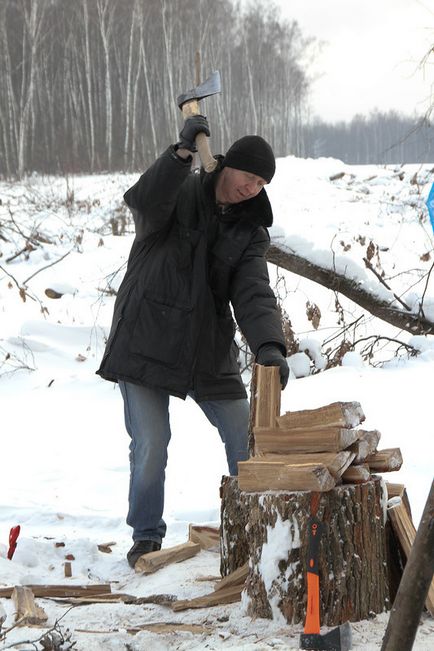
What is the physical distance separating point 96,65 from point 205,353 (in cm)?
2568

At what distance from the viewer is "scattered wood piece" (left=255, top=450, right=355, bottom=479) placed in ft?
7.59

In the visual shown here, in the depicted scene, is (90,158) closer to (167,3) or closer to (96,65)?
(96,65)

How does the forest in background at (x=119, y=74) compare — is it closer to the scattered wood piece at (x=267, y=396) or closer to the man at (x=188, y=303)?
the man at (x=188, y=303)

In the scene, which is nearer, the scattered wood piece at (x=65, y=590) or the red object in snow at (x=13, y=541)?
the scattered wood piece at (x=65, y=590)

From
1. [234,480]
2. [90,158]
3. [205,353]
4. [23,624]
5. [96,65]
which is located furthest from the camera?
[96,65]

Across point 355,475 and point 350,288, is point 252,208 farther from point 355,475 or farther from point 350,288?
point 350,288

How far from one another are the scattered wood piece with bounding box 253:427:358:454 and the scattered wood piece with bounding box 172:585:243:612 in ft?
1.56

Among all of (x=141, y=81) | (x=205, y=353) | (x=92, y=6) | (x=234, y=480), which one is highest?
(x=92, y=6)

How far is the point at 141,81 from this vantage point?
2823cm

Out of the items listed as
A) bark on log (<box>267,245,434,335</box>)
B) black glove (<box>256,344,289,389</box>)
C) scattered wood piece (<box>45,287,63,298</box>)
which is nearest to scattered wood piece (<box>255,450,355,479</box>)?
black glove (<box>256,344,289,389</box>)

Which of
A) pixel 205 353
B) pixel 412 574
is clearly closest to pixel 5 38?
pixel 205 353

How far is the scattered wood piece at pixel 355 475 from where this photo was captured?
242 centimetres

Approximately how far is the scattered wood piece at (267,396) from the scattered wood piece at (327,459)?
217 mm

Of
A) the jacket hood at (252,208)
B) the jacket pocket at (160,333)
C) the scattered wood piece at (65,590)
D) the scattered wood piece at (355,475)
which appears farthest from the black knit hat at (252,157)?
the scattered wood piece at (65,590)
